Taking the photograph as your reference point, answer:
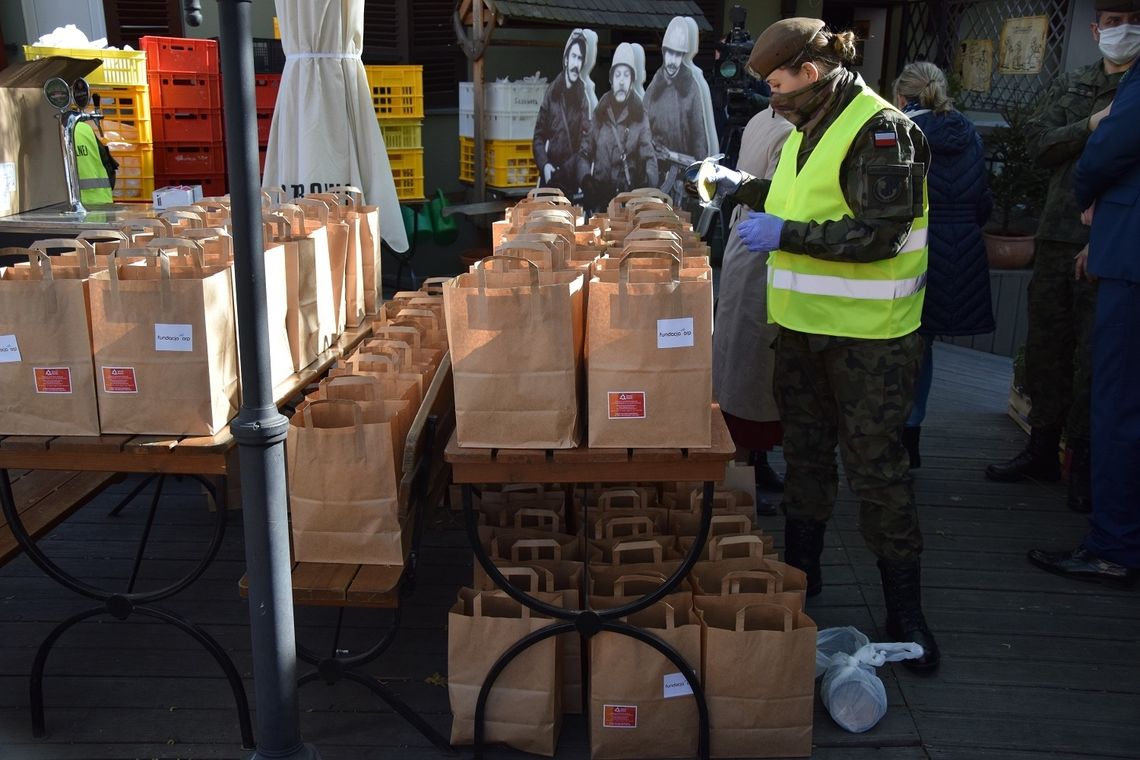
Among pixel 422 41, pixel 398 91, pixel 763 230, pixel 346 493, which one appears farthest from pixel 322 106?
pixel 346 493

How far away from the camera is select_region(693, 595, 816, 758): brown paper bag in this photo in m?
2.62

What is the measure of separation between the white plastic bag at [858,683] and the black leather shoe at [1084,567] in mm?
1065

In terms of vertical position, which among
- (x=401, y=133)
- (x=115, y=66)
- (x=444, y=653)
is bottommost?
(x=444, y=653)

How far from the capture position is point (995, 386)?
609 centimetres

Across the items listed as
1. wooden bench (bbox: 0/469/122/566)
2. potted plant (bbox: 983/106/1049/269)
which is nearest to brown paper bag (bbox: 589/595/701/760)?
wooden bench (bbox: 0/469/122/566)

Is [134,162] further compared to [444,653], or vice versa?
[134,162]

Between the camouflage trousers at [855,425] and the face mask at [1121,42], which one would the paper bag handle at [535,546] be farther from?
the face mask at [1121,42]

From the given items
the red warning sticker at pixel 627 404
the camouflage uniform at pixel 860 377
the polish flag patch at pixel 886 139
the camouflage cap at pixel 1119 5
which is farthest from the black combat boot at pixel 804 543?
the camouflage cap at pixel 1119 5

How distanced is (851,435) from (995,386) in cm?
353

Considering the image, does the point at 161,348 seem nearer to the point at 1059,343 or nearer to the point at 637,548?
the point at 637,548

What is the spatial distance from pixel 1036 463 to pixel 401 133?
4.43m

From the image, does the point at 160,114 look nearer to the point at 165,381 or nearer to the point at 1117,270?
the point at 165,381

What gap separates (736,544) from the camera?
301cm

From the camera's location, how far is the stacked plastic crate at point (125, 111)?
6070 mm
